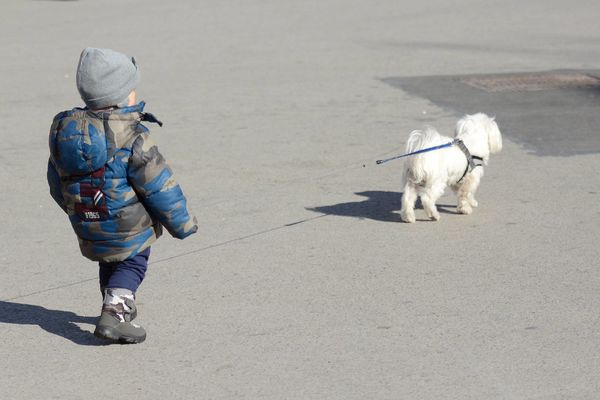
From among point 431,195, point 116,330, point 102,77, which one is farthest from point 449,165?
point 102,77

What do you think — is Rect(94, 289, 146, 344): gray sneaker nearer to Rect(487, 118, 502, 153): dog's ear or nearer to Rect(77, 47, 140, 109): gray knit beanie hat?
Rect(77, 47, 140, 109): gray knit beanie hat

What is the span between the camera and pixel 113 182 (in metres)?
5.35

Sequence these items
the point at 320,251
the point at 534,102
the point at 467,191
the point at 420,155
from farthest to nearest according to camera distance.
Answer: the point at 534,102
the point at 467,191
the point at 420,155
the point at 320,251

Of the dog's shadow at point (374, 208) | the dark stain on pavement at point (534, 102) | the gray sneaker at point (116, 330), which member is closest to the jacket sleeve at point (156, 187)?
the gray sneaker at point (116, 330)

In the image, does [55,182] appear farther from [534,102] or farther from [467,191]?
[534,102]

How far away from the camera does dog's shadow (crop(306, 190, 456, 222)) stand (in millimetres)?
8172

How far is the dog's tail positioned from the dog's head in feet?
1.63

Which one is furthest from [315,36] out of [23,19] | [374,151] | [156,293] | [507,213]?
[156,293]

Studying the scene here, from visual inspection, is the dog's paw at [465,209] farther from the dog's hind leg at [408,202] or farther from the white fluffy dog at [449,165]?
the dog's hind leg at [408,202]

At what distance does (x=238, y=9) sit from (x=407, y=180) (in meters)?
13.0

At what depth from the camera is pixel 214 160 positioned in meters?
9.91

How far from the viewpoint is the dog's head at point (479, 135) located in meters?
8.23

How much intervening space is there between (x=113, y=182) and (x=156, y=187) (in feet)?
0.69

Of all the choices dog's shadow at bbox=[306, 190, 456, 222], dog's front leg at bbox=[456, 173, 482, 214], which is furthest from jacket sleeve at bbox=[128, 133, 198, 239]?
dog's front leg at bbox=[456, 173, 482, 214]
